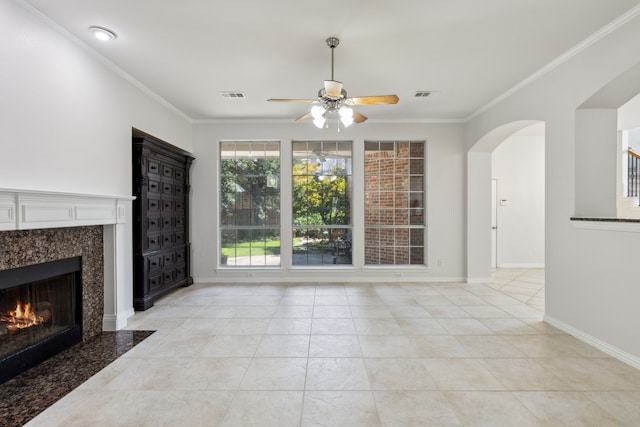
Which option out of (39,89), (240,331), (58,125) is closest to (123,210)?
(58,125)

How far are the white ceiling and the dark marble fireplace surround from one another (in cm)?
185

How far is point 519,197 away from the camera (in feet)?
23.0

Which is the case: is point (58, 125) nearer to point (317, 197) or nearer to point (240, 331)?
point (240, 331)

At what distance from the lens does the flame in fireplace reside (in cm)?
248

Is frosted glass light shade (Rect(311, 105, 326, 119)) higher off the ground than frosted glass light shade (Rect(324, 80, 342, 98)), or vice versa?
frosted glass light shade (Rect(324, 80, 342, 98))

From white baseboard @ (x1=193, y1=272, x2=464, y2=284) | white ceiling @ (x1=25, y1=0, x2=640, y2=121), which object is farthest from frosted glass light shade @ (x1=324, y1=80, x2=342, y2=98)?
white baseboard @ (x1=193, y1=272, x2=464, y2=284)

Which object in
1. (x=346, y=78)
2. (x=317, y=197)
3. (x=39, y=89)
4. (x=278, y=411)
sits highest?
(x=346, y=78)

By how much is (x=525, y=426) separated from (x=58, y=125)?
4220 millimetres

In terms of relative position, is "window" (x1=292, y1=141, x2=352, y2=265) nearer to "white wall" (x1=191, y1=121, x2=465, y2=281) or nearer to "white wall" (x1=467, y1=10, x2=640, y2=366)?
"white wall" (x1=191, y1=121, x2=465, y2=281)

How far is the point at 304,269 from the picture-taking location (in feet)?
18.4

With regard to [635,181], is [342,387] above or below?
below

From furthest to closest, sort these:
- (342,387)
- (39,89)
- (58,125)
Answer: (58,125) < (39,89) < (342,387)

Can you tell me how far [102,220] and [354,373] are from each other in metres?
2.93

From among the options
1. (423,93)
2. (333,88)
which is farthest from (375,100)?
(423,93)
